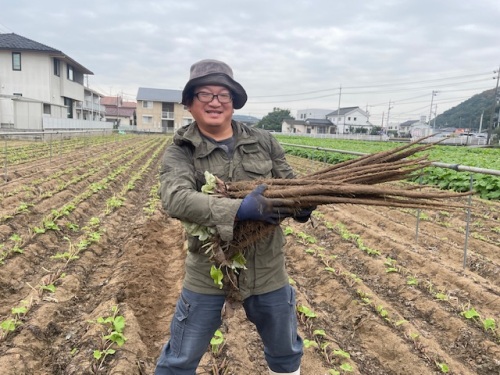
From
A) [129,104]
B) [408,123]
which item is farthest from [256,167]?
[408,123]

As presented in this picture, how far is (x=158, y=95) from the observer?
62188 mm

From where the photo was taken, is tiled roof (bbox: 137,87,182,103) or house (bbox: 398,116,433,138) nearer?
house (bbox: 398,116,433,138)

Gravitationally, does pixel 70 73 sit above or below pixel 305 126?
above

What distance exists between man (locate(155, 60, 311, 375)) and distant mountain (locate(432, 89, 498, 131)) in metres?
95.1

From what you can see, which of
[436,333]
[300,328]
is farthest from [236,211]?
[436,333]

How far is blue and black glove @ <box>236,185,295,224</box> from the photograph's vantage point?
164 cm

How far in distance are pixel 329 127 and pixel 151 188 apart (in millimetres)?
77527

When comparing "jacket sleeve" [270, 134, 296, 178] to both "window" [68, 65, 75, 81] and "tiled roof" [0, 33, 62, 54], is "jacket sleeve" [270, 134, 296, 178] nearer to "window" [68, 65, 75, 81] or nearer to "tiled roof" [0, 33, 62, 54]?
"tiled roof" [0, 33, 62, 54]

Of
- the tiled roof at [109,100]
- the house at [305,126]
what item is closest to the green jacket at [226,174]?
the house at [305,126]

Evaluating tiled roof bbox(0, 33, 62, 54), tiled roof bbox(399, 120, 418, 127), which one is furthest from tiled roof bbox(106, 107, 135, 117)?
tiled roof bbox(399, 120, 418, 127)

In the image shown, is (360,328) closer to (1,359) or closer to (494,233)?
(1,359)

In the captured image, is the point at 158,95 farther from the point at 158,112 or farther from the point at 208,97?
the point at 208,97

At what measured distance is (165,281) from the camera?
185 inches

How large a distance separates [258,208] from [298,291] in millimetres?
2751
